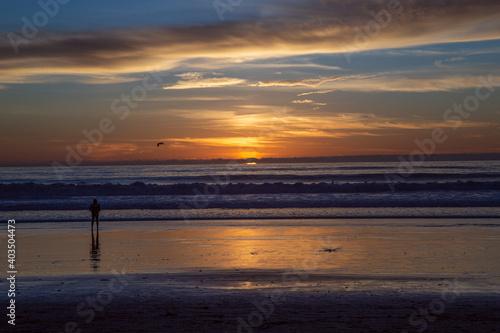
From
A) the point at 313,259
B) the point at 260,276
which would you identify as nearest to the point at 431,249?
the point at 313,259

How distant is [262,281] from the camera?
11.4 meters

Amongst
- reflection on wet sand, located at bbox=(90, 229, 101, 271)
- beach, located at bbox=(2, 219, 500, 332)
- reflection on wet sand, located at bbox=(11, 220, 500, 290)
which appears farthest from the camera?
reflection on wet sand, located at bbox=(90, 229, 101, 271)

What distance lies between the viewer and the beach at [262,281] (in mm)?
8469

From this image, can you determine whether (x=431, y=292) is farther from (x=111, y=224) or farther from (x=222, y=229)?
(x=111, y=224)

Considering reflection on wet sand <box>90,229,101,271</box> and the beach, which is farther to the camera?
reflection on wet sand <box>90,229,101,271</box>

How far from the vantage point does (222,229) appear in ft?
71.1

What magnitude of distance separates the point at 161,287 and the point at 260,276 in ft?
8.14

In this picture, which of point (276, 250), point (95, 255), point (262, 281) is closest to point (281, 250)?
point (276, 250)

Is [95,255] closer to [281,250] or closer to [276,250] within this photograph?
[276,250]

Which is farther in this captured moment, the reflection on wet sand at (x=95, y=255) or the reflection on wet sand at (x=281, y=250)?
the reflection on wet sand at (x=95, y=255)

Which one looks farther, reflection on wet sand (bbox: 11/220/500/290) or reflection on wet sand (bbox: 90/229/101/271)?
reflection on wet sand (bbox: 90/229/101/271)

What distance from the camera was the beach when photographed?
8.47 m

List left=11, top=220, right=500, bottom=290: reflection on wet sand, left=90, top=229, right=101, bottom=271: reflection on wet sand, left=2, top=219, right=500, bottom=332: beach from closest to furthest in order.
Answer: left=2, top=219, right=500, bottom=332: beach → left=11, top=220, right=500, bottom=290: reflection on wet sand → left=90, top=229, right=101, bottom=271: reflection on wet sand

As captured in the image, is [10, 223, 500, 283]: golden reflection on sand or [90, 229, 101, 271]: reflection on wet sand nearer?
[10, 223, 500, 283]: golden reflection on sand
